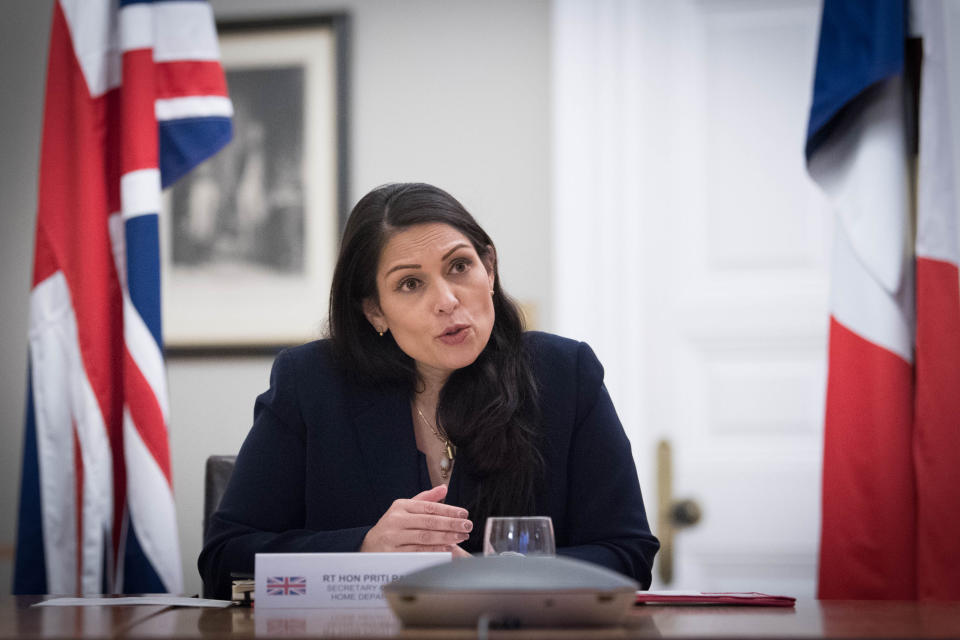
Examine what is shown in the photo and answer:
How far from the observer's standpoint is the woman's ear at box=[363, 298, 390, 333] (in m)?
1.92

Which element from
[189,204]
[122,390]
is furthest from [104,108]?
[122,390]

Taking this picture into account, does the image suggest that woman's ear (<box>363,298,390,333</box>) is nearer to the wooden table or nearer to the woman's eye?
the woman's eye

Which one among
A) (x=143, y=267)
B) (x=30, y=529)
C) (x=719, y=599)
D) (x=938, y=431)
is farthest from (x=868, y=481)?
(x=30, y=529)

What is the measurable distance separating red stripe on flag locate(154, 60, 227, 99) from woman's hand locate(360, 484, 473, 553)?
1565mm

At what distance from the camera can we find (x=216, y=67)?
8.45 feet

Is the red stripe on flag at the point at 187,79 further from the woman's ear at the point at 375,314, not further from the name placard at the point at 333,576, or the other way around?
the name placard at the point at 333,576

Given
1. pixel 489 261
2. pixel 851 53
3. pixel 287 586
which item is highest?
pixel 851 53

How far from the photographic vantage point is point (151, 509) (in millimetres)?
2395

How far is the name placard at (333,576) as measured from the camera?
3.93ft

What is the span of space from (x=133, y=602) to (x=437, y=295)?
0.72 meters

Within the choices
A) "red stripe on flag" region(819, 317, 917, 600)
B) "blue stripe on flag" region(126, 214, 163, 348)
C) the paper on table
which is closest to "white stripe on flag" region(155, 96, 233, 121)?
"blue stripe on flag" region(126, 214, 163, 348)

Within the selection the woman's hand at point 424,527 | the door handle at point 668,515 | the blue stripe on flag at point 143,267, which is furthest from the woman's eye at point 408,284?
the door handle at point 668,515

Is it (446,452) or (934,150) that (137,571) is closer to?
(446,452)

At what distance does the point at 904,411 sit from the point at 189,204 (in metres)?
2.16
